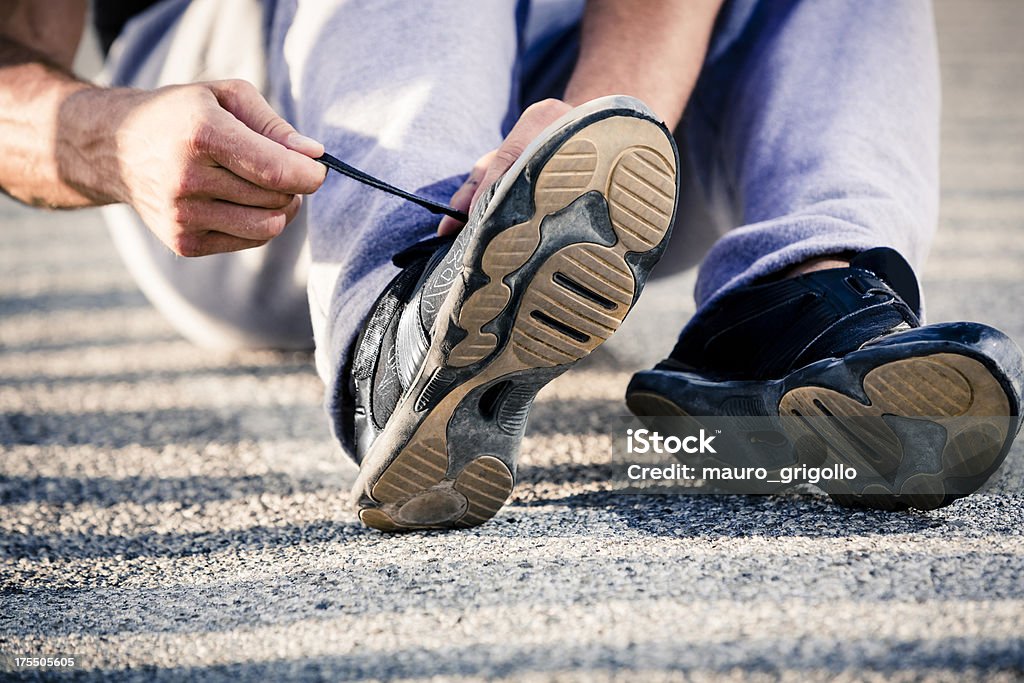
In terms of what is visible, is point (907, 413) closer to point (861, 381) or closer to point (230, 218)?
point (861, 381)

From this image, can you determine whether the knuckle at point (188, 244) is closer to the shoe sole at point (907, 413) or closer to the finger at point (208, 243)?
the finger at point (208, 243)

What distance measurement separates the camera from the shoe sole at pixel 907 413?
61 cm

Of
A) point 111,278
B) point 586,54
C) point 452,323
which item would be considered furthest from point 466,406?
point 111,278

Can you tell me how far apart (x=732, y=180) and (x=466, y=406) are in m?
0.52

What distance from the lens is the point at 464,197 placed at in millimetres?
711

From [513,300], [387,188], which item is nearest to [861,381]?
[513,300]

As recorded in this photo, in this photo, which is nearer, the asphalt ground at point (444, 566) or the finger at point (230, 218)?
the asphalt ground at point (444, 566)

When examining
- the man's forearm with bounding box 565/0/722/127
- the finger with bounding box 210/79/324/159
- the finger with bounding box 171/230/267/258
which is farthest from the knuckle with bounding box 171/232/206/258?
the man's forearm with bounding box 565/0/722/127

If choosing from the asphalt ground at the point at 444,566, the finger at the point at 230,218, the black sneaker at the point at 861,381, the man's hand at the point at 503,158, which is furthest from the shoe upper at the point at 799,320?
the finger at the point at 230,218

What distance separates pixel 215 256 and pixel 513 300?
0.64 m

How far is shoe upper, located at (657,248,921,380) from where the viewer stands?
70cm

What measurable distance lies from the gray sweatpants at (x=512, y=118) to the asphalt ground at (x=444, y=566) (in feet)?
0.54

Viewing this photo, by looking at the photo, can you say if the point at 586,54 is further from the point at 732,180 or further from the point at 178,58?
the point at 178,58

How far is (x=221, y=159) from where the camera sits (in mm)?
662
